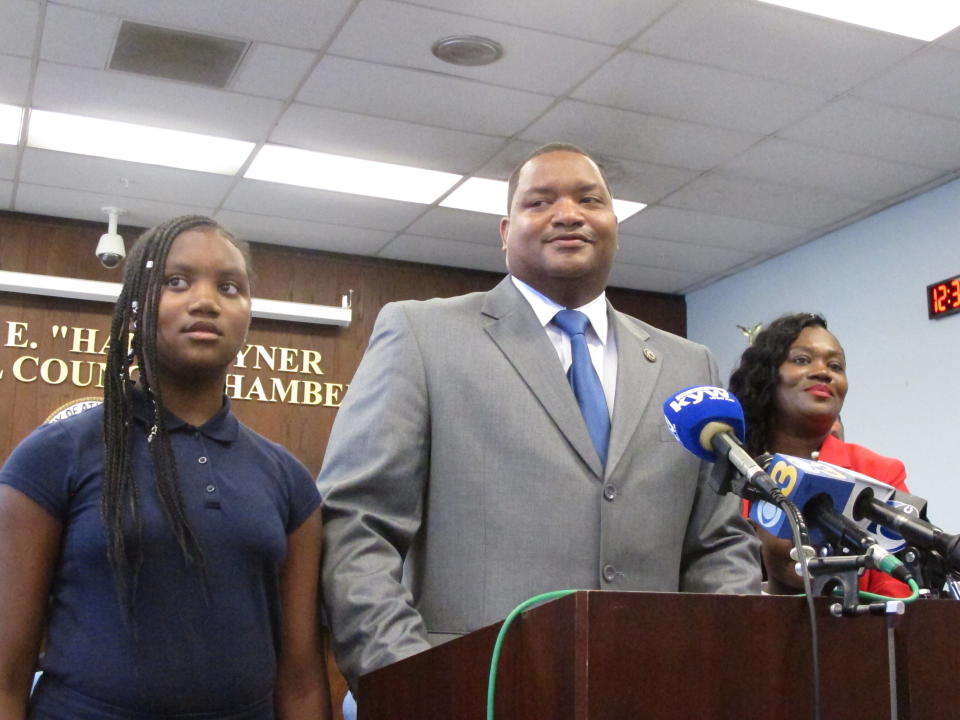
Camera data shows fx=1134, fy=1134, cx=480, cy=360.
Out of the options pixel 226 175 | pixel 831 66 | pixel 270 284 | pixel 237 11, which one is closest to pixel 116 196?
pixel 226 175

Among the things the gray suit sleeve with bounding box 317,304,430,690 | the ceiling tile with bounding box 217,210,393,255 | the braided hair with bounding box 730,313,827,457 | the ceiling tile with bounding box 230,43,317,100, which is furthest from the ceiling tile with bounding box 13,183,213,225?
the gray suit sleeve with bounding box 317,304,430,690

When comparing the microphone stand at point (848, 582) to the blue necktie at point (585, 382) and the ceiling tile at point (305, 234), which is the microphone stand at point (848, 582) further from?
the ceiling tile at point (305, 234)

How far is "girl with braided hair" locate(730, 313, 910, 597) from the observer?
114 inches

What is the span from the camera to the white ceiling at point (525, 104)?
476cm

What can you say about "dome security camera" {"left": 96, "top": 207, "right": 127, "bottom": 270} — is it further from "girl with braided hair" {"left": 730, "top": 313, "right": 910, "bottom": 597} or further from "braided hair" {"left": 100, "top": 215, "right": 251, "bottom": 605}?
"braided hair" {"left": 100, "top": 215, "right": 251, "bottom": 605}

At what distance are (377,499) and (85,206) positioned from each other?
604 centimetres

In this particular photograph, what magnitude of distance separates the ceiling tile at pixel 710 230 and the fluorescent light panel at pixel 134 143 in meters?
2.56

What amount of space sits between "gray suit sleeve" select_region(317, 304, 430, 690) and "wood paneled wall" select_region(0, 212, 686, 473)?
5.54m

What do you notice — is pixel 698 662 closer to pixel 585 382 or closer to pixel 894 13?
pixel 585 382

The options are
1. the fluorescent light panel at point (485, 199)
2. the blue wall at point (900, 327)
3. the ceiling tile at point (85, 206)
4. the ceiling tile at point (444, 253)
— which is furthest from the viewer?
the ceiling tile at point (444, 253)

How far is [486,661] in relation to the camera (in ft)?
3.76

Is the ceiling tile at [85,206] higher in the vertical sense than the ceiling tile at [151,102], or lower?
higher

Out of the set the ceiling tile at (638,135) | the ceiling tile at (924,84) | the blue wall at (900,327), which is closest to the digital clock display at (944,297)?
the blue wall at (900,327)

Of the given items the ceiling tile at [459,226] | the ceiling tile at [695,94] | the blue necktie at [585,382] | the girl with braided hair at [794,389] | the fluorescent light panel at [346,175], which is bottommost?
the blue necktie at [585,382]
